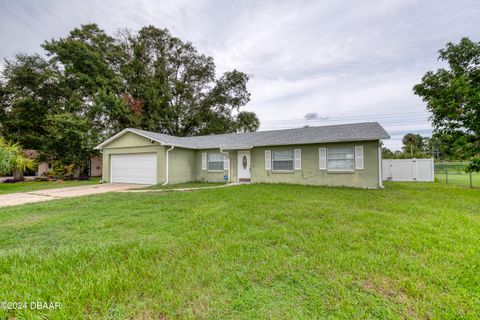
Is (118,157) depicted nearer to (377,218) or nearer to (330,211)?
(330,211)

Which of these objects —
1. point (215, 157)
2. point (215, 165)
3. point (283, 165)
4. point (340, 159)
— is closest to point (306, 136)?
point (283, 165)

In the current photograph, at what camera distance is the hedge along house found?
1071 cm

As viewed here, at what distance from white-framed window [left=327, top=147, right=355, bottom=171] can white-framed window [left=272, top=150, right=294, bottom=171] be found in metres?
2.09

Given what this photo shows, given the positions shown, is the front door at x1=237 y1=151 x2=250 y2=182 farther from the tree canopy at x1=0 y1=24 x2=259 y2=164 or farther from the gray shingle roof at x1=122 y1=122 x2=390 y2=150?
the tree canopy at x1=0 y1=24 x2=259 y2=164

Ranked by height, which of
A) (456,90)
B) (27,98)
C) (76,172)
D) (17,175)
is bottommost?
(17,175)

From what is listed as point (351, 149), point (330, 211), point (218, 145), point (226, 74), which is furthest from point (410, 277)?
point (226, 74)

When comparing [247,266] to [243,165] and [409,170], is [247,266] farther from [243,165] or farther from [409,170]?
[409,170]

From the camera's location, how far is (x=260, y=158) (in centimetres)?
1304

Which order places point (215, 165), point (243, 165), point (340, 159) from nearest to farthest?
point (340, 159) < point (243, 165) < point (215, 165)

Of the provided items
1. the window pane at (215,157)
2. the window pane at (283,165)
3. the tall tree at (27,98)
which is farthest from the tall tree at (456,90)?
the tall tree at (27,98)

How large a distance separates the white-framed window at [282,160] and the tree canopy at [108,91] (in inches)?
585

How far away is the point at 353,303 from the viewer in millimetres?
Answer: 2076

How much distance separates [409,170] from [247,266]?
662 inches

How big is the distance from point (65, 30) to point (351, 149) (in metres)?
25.8
